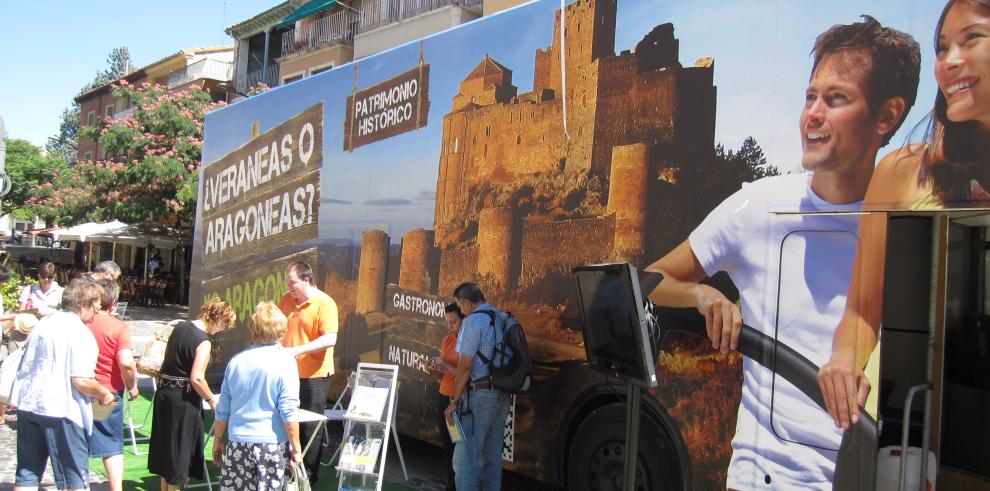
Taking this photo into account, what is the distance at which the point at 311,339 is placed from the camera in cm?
643

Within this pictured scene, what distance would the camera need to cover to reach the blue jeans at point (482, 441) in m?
5.37

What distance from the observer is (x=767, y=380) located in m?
3.87

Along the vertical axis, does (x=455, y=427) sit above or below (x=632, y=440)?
below

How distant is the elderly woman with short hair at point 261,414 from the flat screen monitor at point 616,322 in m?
1.71

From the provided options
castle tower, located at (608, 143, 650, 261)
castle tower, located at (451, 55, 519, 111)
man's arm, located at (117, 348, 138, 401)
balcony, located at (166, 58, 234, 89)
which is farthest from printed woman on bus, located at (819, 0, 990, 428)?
balcony, located at (166, 58, 234, 89)

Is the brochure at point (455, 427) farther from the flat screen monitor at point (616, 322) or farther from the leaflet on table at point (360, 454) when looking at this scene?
the flat screen monitor at point (616, 322)

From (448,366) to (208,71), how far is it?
34915 millimetres

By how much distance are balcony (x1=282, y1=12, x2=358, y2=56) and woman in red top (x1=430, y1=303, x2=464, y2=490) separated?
2079 centimetres

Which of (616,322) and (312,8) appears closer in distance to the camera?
(616,322)

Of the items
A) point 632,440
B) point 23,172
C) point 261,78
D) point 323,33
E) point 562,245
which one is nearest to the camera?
point 632,440

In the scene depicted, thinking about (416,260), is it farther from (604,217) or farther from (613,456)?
(613,456)

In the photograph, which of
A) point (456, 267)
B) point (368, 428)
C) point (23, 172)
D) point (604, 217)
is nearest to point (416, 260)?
point (456, 267)

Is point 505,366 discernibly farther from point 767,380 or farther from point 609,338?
point 767,380

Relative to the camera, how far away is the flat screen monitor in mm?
3850
